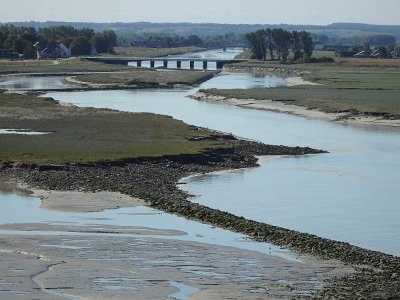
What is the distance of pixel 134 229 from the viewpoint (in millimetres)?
26000

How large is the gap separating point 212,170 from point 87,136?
27.5 feet

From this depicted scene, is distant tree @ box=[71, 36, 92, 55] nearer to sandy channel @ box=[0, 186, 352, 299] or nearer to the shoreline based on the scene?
the shoreline

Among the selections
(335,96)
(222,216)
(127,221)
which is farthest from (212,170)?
(335,96)

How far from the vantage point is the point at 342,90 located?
266ft

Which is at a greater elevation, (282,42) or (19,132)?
(19,132)

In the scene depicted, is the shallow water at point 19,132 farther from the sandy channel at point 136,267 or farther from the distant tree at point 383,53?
the distant tree at point 383,53

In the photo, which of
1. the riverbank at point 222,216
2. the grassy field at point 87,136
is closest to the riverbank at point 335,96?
the grassy field at point 87,136

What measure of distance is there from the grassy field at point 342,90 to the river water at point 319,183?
20.4ft

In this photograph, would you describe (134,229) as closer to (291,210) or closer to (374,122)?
(291,210)

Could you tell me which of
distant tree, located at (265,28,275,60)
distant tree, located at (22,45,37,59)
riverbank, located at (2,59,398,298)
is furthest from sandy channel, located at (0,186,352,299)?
distant tree, located at (265,28,275,60)

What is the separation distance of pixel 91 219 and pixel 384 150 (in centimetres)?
2043

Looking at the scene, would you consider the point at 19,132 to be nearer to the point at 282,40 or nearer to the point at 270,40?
the point at 282,40

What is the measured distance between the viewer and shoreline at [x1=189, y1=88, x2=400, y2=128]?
5828 cm

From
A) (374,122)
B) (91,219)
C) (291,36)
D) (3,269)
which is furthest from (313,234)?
(291,36)
